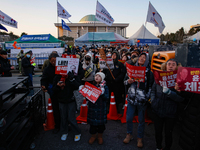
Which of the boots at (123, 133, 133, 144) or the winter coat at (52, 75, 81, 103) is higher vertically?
the winter coat at (52, 75, 81, 103)

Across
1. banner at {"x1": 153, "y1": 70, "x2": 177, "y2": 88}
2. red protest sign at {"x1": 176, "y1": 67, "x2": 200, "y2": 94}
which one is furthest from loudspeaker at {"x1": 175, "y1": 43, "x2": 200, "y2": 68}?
red protest sign at {"x1": 176, "y1": 67, "x2": 200, "y2": 94}

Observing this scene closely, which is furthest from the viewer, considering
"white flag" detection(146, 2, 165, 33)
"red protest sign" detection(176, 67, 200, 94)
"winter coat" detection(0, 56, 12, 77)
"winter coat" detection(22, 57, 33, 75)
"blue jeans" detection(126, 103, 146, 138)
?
"white flag" detection(146, 2, 165, 33)

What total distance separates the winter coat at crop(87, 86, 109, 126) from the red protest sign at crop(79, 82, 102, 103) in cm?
16

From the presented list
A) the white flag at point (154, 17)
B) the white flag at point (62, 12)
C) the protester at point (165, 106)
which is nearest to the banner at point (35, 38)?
the white flag at point (62, 12)

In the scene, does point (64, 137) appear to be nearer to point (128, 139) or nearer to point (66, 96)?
point (66, 96)

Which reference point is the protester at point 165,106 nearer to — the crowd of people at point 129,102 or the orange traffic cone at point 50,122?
the crowd of people at point 129,102

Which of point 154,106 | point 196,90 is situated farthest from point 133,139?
point 196,90

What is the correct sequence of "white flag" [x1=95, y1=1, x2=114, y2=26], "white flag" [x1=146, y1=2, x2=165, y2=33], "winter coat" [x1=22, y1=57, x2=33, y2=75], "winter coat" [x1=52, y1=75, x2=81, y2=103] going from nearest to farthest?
1. "winter coat" [x1=52, y1=75, x2=81, y2=103]
2. "winter coat" [x1=22, y1=57, x2=33, y2=75]
3. "white flag" [x1=95, y1=1, x2=114, y2=26]
4. "white flag" [x1=146, y1=2, x2=165, y2=33]

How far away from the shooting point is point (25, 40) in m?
18.3

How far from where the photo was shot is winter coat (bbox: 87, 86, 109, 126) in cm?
328

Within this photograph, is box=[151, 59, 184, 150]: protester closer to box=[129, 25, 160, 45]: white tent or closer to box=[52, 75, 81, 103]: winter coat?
box=[52, 75, 81, 103]: winter coat

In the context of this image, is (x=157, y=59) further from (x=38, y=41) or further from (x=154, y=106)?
(x=38, y=41)

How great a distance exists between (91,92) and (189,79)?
1818 millimetres

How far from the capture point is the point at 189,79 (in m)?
2.21
